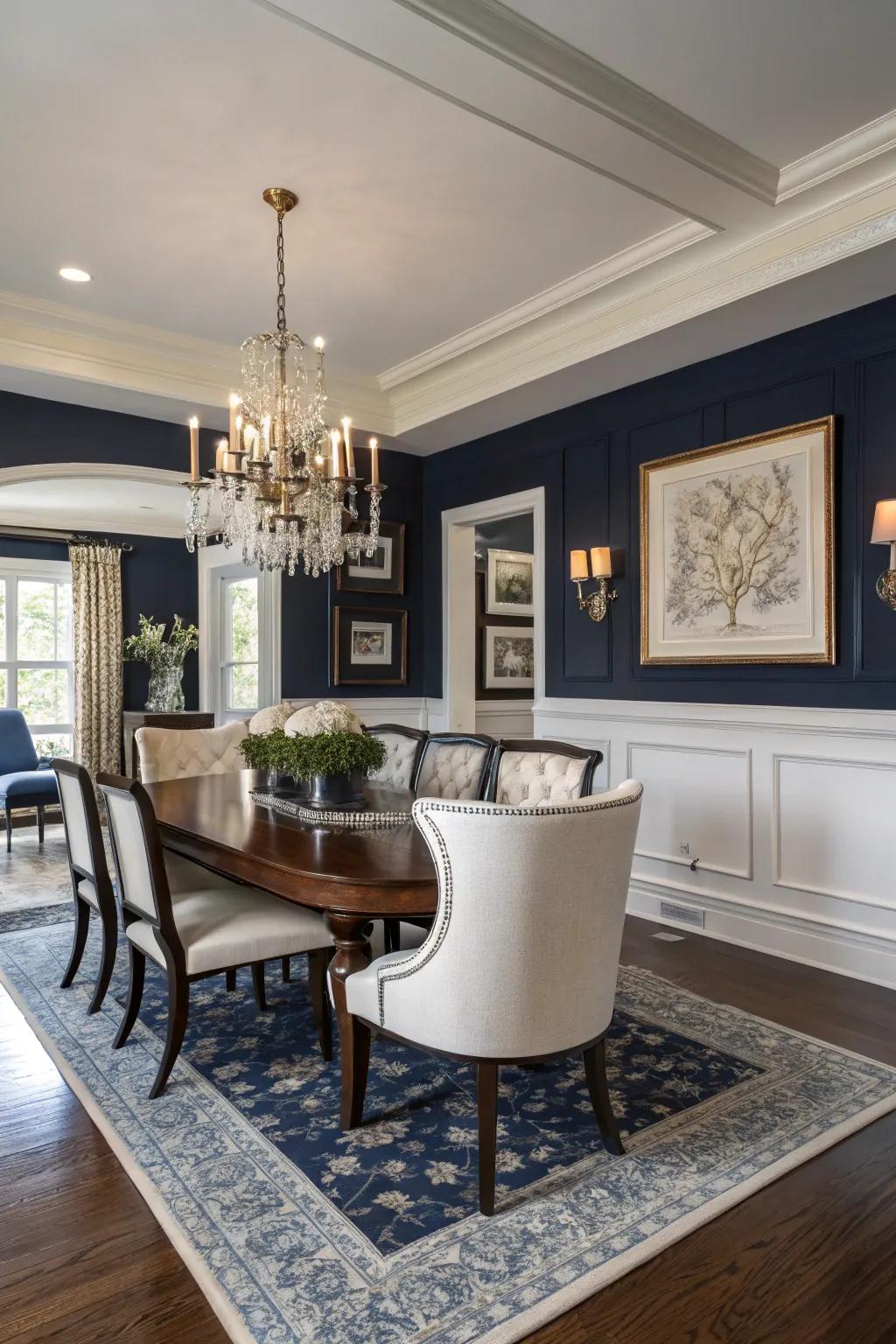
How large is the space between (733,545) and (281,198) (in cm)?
231

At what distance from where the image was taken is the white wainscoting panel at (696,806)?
153 inches

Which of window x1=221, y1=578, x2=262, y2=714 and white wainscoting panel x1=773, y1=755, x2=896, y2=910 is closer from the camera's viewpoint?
white wainscoting panel x1=773, y1=755, x2=896, y2=910

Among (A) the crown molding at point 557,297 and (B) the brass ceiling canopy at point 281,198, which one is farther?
(A) the crown molding at point 557,297

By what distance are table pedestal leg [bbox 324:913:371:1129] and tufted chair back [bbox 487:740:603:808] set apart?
94 cm

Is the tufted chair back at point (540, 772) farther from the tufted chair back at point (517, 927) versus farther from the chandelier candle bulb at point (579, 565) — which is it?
the chandelier candle bulb at point (579, 565)

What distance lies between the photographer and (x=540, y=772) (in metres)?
3.17

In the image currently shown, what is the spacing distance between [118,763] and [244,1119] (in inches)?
237

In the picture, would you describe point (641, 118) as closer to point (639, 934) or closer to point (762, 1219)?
point (762, 1219)

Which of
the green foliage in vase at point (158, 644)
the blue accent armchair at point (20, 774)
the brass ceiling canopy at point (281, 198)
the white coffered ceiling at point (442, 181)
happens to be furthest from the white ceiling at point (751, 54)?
the green foliage in vase at point (158, 644)

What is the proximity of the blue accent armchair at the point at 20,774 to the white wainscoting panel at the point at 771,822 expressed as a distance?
139 inches

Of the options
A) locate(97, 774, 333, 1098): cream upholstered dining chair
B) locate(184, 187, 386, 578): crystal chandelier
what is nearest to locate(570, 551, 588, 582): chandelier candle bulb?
locate(184, 187, 386, 578): crystal chandelier

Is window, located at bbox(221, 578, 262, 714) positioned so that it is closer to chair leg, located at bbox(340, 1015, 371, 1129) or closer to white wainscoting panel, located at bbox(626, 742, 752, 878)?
white wainscoting panel, located at bbox(626, 742, 752, 878)

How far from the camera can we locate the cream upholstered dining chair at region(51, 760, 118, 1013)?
2936 millimetres

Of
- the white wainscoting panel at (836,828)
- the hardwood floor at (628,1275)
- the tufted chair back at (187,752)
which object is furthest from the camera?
the tufted chair back at (187,752)
